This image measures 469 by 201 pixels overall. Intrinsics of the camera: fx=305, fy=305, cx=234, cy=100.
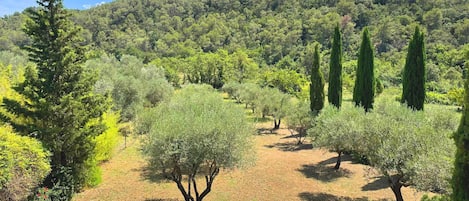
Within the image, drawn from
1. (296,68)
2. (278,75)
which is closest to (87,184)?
(278,75)

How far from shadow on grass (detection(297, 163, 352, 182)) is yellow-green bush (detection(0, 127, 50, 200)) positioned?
597 inches

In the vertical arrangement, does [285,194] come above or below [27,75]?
below

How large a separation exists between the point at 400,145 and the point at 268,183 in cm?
819

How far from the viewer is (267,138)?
32.6 m

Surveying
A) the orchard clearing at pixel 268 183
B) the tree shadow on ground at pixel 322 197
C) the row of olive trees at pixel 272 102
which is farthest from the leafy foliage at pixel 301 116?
the tree shadow on ground at pixel 322 197

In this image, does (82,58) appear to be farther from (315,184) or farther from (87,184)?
(315,184)

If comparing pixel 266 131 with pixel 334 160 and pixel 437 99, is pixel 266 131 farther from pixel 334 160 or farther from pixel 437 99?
pixel 437 99

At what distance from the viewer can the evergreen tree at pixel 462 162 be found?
6.52 meters

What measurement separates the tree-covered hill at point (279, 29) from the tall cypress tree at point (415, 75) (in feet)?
89.8

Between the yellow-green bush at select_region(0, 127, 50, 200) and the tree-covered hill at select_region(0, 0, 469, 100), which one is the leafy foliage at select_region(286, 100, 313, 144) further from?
the tree-covered hill at select_region(0, 0, 469, 100)

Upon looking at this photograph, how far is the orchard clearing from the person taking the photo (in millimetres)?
16031

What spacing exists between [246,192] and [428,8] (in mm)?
92450

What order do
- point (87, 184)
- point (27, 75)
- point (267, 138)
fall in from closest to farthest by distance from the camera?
point (27, 75) < point (87, 184) < point (267, 138)

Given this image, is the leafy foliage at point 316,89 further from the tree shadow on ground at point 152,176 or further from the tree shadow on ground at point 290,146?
the tree shadow on ground at point 152,176
